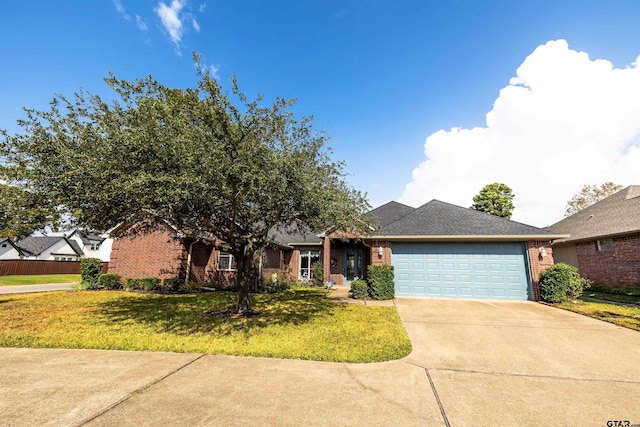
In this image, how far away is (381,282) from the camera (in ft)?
41.8

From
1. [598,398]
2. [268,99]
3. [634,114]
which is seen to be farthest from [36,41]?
[634,114]

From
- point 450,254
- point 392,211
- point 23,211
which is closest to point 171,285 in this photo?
point 23,211

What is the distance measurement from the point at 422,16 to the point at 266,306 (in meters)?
13.0

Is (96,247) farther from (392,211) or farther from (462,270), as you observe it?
(462,270)

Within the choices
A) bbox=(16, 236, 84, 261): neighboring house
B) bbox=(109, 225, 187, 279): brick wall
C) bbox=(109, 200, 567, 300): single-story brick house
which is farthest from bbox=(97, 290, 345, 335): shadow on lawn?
bbox=(16, 236, 84, 261): neighboring house

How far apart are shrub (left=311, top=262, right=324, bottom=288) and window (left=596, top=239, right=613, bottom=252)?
1712 centimetres

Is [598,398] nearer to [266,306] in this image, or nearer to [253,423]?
[253,423]

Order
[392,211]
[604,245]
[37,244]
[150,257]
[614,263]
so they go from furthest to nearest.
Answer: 1. [37,244]
2. [392,211]
3. [150,257]
4. [604,245]
5. [614,263]

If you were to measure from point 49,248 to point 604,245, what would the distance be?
211 feet

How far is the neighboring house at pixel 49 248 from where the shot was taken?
38.8 m

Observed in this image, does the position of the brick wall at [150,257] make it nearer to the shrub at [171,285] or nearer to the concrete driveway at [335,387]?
the shrub at [171,285]

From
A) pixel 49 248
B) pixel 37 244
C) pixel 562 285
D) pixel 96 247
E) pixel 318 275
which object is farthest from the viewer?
pixel 96 247

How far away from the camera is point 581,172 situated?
2773 centimetres

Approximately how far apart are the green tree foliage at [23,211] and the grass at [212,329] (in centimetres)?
306
